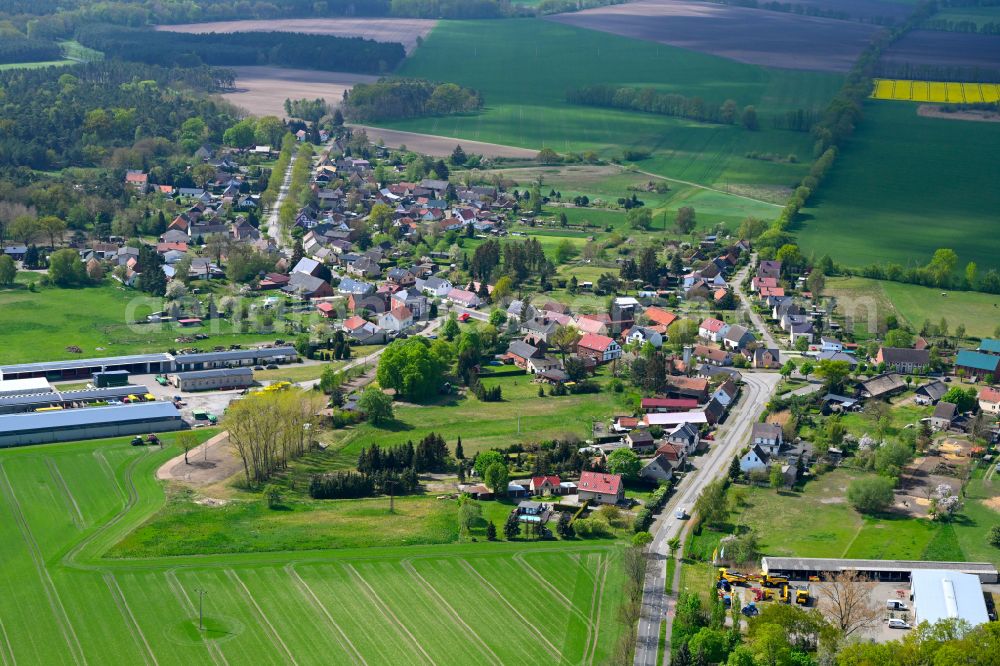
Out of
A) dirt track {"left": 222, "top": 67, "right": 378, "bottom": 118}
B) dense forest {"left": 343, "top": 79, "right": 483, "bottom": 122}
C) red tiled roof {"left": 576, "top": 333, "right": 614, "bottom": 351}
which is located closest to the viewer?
red tiled roof {"left": 576, "top": 333, "right": 614, "bottom": 351}

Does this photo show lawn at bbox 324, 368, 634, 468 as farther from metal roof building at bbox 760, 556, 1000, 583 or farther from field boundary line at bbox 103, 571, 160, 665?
metal roof building at bbox 760, 556, 1000, 583

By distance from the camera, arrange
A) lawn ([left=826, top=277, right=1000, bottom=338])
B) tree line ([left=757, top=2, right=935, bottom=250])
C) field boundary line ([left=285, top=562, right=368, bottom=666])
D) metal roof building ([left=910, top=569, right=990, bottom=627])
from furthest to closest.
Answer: tree line ([left=757, top=2, right=935, bottom=250]), lawn ([left=826, top=277, right=1000, bottom=338]), metal roof building ([left=910, top=569, right=990, bottom=627]), field boundary line ([left=285, top=562, right=368, bottom=666])

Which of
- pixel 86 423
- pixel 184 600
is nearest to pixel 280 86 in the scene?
pixel 86 423

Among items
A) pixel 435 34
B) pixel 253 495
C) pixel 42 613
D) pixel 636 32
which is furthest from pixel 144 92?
pixel 42 613

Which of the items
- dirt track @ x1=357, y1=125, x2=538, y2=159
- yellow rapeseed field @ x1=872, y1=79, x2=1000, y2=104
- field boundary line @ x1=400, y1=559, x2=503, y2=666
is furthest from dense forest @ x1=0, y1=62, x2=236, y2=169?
field boundary line @ x1=400, y1=559, x2=503, y2=666

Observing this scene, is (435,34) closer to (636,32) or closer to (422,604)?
(636,32)
